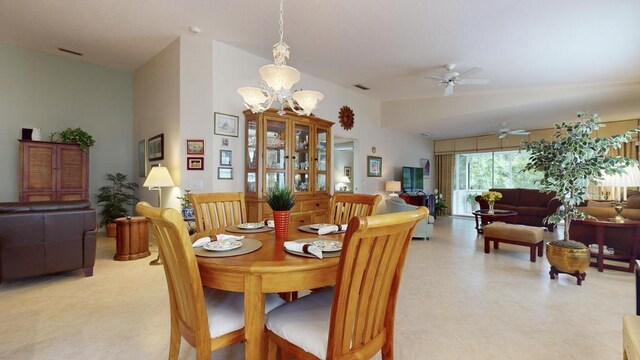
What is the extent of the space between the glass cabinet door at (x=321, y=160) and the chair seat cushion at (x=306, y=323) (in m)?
2.99

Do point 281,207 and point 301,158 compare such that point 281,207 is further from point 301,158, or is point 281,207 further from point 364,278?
point 301,158

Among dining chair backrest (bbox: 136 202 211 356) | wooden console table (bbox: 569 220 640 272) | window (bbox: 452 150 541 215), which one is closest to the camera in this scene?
dining chair backrest (bbox: 136 202 211 356)

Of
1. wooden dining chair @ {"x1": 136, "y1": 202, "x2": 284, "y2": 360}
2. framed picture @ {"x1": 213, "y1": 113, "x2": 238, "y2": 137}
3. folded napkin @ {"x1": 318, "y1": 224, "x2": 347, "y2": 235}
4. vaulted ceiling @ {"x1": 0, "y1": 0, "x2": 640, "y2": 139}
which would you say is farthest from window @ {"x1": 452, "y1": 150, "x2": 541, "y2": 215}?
wooden dining chair @ {"x1": 136, "y1": 202, "x2": 284, "y2": 360}

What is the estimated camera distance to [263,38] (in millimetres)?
3574

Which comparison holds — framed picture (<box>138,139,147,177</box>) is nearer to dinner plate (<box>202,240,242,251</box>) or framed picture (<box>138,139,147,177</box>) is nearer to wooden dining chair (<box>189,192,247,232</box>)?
wooden dining chair (<box>189,192,247,232</box>)

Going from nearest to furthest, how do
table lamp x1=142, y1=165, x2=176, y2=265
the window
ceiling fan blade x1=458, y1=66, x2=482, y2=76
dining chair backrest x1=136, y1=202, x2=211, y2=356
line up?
dining chair backrest x1=136, y1=202, x2=211, y2=356 < table lamp x1=142, y1=165, x2=176, y2=265 < ceiling fan blade x1=458, y1=66, x2=482, y2=76 < the window

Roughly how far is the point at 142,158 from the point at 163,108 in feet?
4.03

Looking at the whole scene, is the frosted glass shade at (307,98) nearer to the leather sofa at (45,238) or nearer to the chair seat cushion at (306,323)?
the chair seat cushion at (306,323)

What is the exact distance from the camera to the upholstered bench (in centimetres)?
Result: 368

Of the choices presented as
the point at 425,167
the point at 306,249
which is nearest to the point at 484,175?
the point at 425,167

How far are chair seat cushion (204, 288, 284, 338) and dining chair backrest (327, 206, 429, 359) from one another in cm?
49

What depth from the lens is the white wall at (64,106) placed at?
4320mm

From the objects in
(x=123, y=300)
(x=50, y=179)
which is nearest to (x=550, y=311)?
(x=123, y=300)

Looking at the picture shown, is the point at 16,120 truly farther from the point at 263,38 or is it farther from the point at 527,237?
the point at 527,237
